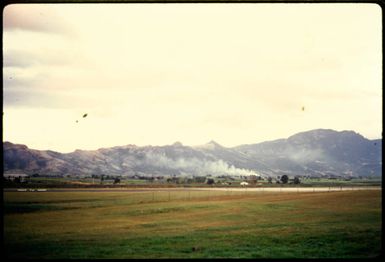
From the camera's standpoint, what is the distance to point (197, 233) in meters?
18.0

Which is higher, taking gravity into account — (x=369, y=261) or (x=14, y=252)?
(x=369, y=261)

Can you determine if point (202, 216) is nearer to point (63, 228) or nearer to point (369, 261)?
point (63, 228)

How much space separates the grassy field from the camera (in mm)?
13898

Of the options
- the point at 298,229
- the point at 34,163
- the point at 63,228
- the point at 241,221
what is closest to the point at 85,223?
the point at 63,228

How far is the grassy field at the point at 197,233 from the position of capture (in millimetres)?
13898

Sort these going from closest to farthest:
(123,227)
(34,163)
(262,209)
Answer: (123,227)
(262,209)
(34,163)

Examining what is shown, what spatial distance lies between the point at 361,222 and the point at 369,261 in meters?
12.5

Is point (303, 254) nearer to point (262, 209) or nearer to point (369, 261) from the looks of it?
point (369, 261)

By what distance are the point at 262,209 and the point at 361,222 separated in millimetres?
7444

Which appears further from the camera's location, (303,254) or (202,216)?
(202,216)

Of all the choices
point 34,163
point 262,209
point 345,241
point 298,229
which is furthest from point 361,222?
point 34,163

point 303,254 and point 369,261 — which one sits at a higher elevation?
point 369,261

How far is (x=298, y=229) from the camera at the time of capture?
18312mm

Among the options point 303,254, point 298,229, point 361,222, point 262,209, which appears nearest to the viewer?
point 303,254
